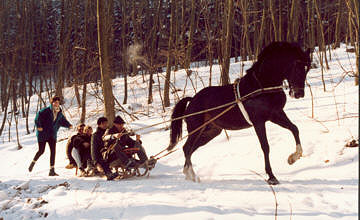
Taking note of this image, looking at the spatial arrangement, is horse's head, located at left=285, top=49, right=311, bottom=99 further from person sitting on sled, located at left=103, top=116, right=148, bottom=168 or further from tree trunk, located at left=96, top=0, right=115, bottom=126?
tree trunk, located at left=96, top=0, right=115, bottom=126

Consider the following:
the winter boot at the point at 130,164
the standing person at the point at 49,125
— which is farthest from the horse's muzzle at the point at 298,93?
the standing person at the point at 49,125

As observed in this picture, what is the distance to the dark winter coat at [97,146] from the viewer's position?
6031mm

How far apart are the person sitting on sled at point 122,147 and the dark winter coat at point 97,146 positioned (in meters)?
0.12

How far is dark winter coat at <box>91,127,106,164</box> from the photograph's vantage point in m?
6.03

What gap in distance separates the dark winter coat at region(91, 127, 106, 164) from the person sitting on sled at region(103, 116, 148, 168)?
12 centimetres

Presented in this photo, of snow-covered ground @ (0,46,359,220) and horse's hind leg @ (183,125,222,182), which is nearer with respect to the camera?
snow-covered ground @ (0,46,359,220)

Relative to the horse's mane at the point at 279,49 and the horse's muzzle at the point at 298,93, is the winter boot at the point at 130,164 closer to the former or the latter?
the horse's mane at the point at 279,49

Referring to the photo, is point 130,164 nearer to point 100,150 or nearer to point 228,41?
point 100,150

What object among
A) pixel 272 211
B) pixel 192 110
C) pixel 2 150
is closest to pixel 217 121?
pixel 192 110

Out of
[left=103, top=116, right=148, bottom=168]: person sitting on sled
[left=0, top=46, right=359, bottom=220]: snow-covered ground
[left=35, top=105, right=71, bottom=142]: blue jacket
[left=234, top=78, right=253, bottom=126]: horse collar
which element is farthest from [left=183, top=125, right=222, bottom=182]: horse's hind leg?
[left=35, top=105, right=71, bottom=142]: blue jacket

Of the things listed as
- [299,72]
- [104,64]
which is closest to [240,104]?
[299,72]

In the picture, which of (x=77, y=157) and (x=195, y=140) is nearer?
(x=195, y=140)

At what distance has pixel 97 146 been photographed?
6.10m

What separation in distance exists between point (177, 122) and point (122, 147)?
4.37 ft
